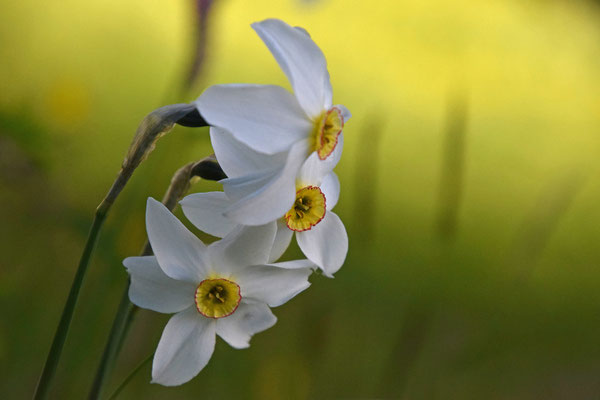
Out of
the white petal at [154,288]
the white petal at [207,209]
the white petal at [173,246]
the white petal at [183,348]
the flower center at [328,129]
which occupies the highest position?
the flower center at [328,129]

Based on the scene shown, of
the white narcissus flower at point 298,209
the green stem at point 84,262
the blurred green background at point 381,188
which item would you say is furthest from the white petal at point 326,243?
the blurred green background at point 381,188

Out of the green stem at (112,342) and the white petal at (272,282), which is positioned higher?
the white petal at (272,282)

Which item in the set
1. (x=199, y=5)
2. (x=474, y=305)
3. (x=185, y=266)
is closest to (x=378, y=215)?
(x=474, y=305)

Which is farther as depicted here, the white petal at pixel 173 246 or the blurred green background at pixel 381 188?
A: the blurred green background at pixel 381 188

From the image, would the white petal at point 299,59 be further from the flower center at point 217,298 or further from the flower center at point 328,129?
the flower center at point 217,298

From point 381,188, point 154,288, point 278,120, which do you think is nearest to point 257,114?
point 278,120

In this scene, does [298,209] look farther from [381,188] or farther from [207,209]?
[381,188]

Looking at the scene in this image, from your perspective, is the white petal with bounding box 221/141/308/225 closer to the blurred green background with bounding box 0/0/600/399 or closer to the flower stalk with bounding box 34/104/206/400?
the flower stalk with bounding box 34/104/206/400
